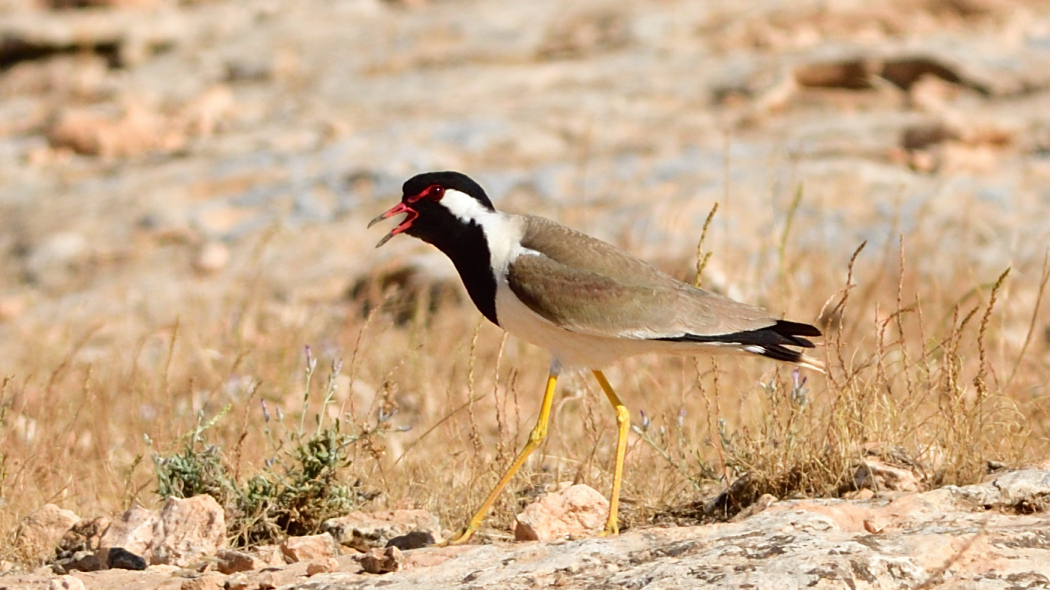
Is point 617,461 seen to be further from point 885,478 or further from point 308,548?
point 308,548

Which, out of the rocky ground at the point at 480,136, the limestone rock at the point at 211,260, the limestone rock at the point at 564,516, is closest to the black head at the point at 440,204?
the limestone rock at the point at 564,516

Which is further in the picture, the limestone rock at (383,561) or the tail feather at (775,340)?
the tail feather at (775,340)

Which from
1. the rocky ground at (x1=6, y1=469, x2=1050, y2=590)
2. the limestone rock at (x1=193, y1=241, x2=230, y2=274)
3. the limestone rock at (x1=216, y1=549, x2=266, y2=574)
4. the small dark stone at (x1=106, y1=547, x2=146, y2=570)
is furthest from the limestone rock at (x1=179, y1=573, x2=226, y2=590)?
the limestone rock at (x1=193, y1=241, x2=230, y2=274)

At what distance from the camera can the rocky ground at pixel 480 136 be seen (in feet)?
33.4

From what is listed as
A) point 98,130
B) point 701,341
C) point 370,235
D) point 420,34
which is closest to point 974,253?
point 370,235

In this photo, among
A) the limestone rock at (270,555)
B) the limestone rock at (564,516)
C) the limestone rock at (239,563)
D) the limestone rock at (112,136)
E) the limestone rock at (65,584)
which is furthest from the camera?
the limestone rock at (112,136)

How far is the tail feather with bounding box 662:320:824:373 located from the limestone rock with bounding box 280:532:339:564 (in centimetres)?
132

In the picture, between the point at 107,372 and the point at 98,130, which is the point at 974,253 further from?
the point at 98,130

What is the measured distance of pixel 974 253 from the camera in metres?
9.84

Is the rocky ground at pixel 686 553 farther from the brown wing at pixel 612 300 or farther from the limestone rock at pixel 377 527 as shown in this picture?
the brown wing at pixel 612 300

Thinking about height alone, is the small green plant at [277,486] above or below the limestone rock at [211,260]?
below

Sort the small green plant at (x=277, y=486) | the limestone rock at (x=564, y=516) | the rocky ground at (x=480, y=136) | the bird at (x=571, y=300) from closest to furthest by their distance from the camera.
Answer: the limestone rock at (x=564, y=516)
the bird at (x=571, y=300)
the small green plant at (x=277, y=486)
the rocky ground at (x=480, y=136)

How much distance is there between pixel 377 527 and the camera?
4902mm

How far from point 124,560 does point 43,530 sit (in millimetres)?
505
